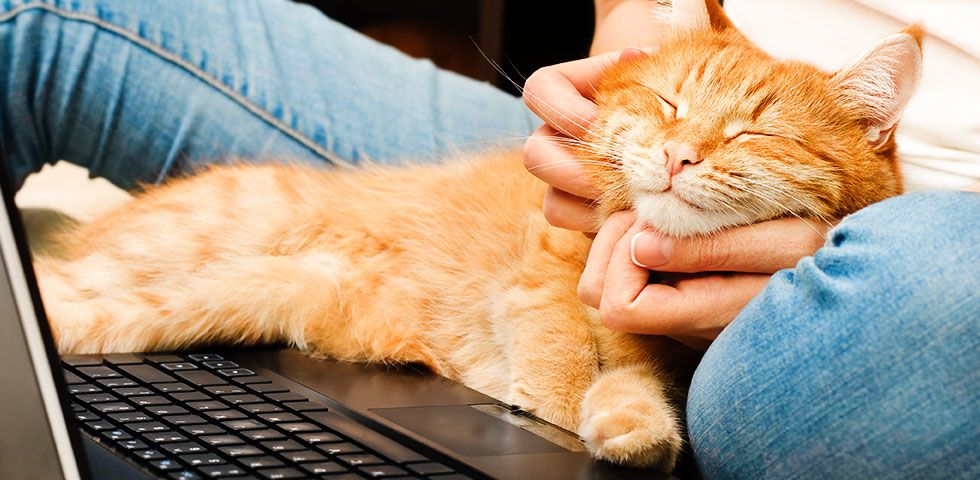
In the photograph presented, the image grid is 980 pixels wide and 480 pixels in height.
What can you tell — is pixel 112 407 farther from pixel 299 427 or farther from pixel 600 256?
pixel 600 256

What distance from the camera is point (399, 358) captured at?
1273 mm

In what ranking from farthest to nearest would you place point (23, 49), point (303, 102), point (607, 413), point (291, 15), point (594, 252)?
point (291, 15), point (303, 102), point (23, 49), point (594, 252), point (607, 413)

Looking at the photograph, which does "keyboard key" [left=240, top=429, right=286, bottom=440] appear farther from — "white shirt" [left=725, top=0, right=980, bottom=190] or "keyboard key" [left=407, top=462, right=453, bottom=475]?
"white shirt" [left=725, top=0, right=980, bottom=190]

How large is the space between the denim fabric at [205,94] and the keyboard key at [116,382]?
2.40 ft

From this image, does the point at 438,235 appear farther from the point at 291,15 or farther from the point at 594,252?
the point at 291,15

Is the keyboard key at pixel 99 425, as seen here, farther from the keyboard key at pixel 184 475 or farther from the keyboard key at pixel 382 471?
the keyboard key at pixel 382 471

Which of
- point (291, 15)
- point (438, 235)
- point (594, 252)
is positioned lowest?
point (438, 235)

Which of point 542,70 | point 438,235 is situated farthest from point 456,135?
point 542,70

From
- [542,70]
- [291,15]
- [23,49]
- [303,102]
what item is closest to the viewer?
[542,70]

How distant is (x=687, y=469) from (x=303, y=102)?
1022mm

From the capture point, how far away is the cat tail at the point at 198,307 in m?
1.28

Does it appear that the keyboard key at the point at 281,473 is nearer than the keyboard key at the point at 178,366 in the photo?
Yes

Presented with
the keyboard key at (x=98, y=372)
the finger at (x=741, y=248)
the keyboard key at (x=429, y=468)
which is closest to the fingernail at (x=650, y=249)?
the finger at (x=741, y=248)

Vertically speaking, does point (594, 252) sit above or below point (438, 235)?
above
